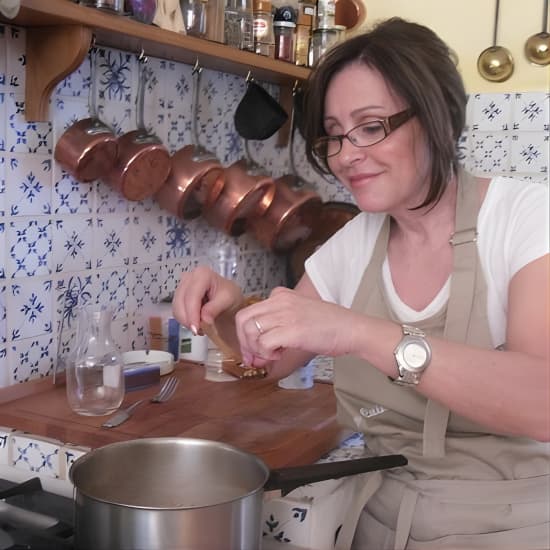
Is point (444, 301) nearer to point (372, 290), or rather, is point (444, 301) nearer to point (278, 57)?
point (372, 290)

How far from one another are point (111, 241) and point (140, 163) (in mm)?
174

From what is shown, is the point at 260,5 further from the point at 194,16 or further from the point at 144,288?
the point at 144,288

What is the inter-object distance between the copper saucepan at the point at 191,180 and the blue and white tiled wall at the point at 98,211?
2.1 inches

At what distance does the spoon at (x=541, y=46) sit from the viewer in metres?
1.95

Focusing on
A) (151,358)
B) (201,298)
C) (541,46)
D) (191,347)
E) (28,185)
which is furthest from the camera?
(541,46)

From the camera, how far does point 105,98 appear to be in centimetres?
147

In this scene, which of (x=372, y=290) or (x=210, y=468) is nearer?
(x=210, y=468)

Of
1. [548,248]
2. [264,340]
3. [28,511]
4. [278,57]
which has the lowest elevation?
[28,511]

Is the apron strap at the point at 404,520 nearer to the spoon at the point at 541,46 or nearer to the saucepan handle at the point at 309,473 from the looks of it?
the saucepan handle at the point at 309,473

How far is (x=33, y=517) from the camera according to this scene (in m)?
0.98

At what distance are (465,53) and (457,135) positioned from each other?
93cm

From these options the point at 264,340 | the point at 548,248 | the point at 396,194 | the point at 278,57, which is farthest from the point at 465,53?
the point at 264,340

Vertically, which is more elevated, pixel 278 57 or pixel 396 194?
pixel 278 57

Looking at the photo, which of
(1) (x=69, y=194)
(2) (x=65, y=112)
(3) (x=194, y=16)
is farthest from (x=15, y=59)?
(3) (x=194, y=16)
